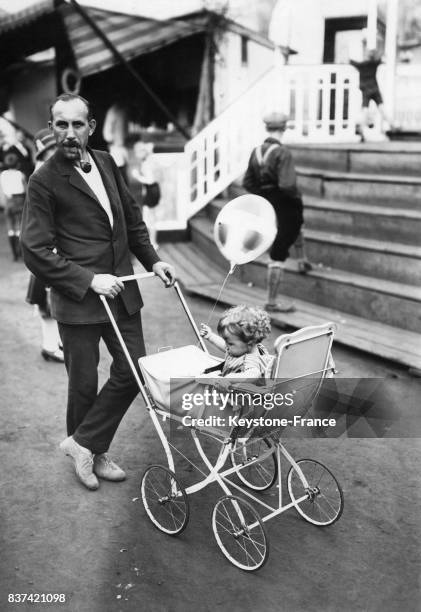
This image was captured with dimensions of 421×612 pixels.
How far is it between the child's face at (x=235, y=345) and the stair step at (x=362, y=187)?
4728mm

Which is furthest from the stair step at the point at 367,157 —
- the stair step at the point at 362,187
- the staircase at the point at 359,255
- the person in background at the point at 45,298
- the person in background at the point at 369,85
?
the person in background at the point at 45,298

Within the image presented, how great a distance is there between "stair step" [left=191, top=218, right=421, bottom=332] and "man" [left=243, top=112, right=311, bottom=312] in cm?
54

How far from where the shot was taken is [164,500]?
3631 mm

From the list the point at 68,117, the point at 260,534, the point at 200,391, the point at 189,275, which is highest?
the point at 68,117

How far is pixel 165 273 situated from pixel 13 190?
6.53 m

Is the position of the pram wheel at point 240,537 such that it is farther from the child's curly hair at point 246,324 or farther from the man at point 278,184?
the man at point 278,184

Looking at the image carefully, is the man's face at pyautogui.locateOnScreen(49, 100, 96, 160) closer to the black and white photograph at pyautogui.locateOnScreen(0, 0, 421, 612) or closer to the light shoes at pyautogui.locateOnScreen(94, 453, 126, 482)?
the black and white photograph at pyautogui.locateOnScreen(0, 0, 421, 612)

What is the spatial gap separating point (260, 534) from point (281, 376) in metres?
0.83

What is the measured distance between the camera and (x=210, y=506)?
3869 millimetres

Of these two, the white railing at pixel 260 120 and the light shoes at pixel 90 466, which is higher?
the white railing at pixel 260 120

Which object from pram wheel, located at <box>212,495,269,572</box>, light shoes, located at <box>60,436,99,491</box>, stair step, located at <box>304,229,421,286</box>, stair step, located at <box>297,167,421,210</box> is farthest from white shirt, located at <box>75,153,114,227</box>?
stair step, located at <box>297,167,421,210</box>

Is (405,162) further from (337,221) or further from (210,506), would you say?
(210,506)

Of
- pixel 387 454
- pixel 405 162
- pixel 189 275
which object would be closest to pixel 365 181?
pixel 405 162

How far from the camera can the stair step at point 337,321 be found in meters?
6.00
